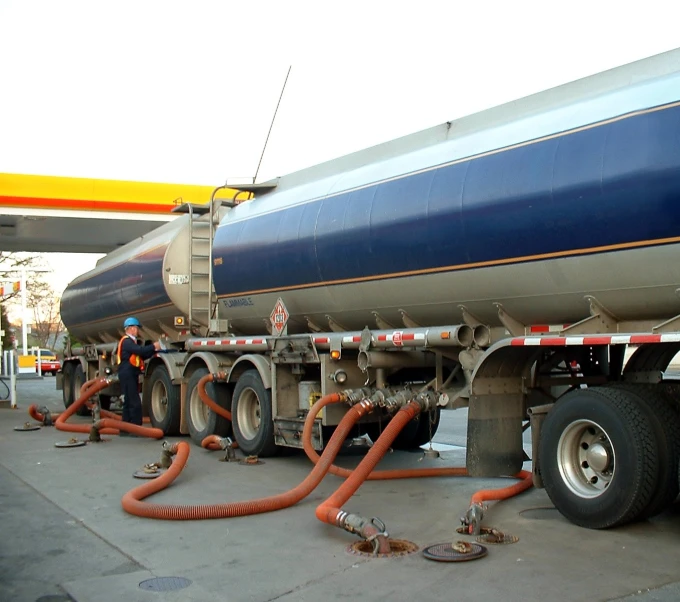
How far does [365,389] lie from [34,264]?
4364cm

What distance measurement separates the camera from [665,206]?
6453 millimetres

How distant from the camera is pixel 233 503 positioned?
26.3ft

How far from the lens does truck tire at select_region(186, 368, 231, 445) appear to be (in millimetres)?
12750

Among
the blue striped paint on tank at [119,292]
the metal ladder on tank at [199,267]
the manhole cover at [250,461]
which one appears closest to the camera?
the manhole cover at [250,461]

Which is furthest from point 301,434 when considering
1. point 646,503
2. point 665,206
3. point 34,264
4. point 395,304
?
point 34,264

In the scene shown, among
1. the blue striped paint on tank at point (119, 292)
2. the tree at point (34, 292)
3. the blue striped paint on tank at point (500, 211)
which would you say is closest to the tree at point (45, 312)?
the tree at point (34, 292)

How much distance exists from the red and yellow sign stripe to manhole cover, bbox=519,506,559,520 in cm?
1294

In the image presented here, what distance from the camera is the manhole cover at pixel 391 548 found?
6.44 metres

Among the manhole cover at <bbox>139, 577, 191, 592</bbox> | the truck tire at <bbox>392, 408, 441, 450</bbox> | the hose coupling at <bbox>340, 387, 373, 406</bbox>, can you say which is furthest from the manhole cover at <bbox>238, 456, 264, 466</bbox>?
the manhole cover at <bbox>139, 577, 191, 592</bbox>

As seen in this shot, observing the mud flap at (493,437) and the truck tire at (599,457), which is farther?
the mud flap at (493,437)

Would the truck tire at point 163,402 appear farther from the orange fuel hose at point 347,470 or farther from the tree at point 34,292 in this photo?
the tree at point 34,292

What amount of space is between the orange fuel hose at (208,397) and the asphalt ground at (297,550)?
90.4 inches

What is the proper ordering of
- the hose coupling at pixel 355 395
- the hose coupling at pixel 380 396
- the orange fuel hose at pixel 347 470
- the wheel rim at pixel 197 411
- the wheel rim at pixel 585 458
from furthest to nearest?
the wheel rim at pixel 197 411 < the hose coupling at pixel 355 395 < the orange fuel hose at pixel 347 470 < the hose coupling at pixel 380 396 < the wheel rim at pixel 585 458

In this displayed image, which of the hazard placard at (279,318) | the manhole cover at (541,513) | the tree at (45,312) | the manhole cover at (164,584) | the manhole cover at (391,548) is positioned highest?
the tree at (45,312)
